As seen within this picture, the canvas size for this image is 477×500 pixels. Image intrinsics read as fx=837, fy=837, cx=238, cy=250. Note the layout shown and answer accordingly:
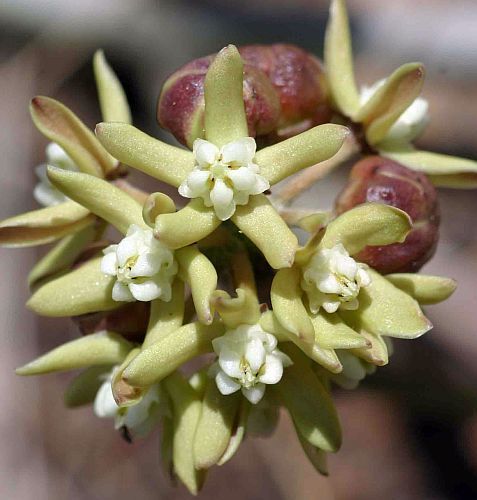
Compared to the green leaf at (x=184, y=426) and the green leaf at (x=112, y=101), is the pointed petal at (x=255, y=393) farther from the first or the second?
the green leaf at (x=112, y=101)

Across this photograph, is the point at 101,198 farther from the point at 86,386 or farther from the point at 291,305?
the point at 86,386

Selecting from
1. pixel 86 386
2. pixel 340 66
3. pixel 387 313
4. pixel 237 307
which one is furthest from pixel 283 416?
pixel 237 307

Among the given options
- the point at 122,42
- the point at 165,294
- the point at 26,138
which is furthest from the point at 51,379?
the point at 165,294

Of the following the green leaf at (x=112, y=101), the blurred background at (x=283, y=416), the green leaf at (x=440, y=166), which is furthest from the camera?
the blurred background at (x=283, y=416)

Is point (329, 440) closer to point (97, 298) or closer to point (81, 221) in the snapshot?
point (97, 298)

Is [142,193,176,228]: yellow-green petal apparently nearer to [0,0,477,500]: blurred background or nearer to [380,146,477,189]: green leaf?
[380,146,477,189]: green leaf

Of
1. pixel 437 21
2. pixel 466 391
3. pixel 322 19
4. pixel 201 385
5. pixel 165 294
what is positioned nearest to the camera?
pixel 165 294

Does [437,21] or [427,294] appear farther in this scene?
[437,21]

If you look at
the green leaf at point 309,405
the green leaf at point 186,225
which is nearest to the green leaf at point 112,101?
the green leaf at point 186,225
